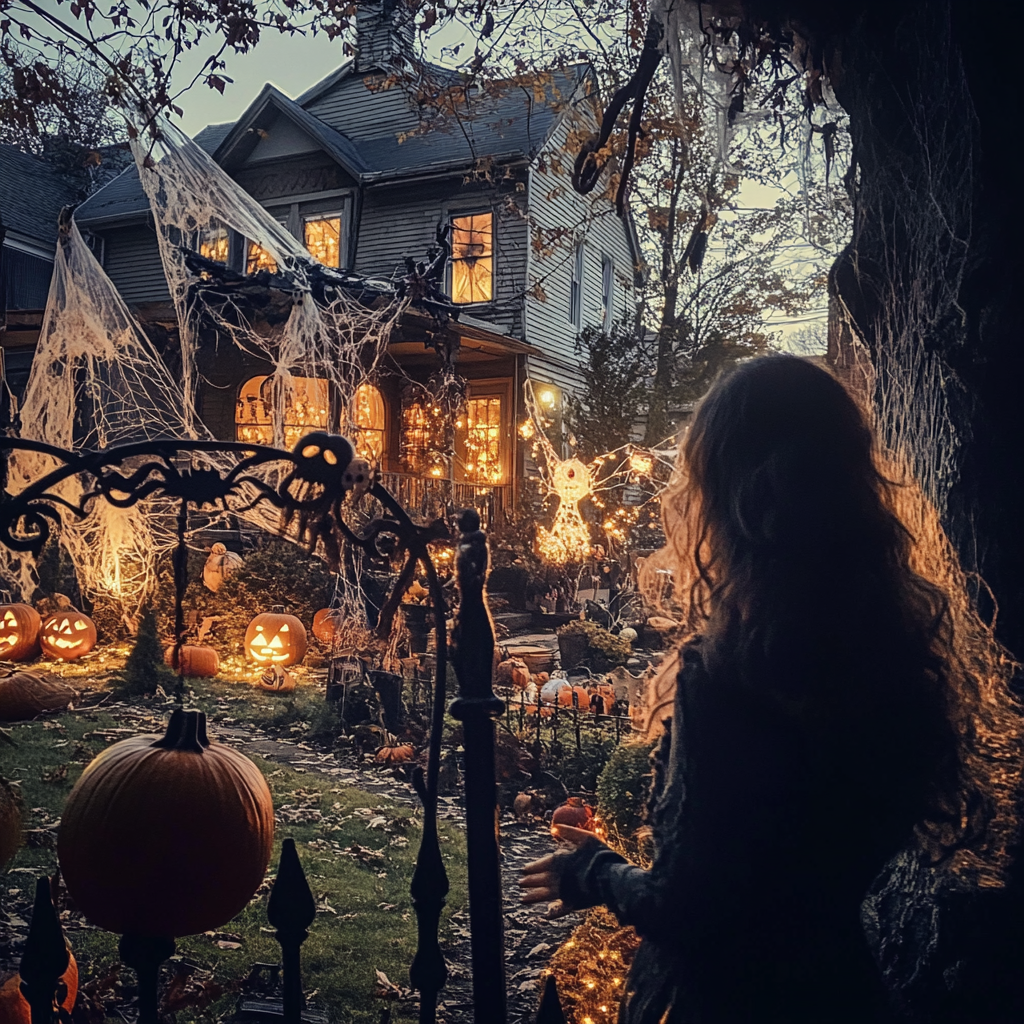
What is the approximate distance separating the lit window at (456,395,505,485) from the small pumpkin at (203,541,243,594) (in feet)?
20.1

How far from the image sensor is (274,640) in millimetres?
8633

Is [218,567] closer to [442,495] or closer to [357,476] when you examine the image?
[442,495]

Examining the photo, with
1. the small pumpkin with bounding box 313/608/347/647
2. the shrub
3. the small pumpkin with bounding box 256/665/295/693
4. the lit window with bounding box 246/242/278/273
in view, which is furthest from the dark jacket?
the lit window with bounding box 246/242/278/273

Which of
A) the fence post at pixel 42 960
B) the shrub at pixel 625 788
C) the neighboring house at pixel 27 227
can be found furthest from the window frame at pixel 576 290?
the fence post at pixel 42 960

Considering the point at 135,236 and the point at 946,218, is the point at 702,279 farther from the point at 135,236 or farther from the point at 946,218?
the point at 946,218

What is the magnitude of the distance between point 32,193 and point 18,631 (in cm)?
1834

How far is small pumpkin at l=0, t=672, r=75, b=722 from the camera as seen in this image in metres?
6.52

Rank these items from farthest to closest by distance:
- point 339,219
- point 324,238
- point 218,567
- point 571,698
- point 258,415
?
point 324,238 → point 339,219 → point 258,415 → point 218,567 → point 571,698

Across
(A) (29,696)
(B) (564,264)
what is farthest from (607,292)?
(A) (29,696)

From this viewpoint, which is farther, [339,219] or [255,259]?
[255,259]

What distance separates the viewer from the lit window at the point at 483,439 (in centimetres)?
1612

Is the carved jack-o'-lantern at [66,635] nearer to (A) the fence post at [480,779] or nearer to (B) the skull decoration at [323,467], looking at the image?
(B) the skull decoration at [323,467]

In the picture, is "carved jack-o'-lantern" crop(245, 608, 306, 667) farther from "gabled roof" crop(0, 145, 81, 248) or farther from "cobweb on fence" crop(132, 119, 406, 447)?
"gabled roof" crop(0, 145, 81, 248)

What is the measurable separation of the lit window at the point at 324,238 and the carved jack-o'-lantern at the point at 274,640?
426 inches
